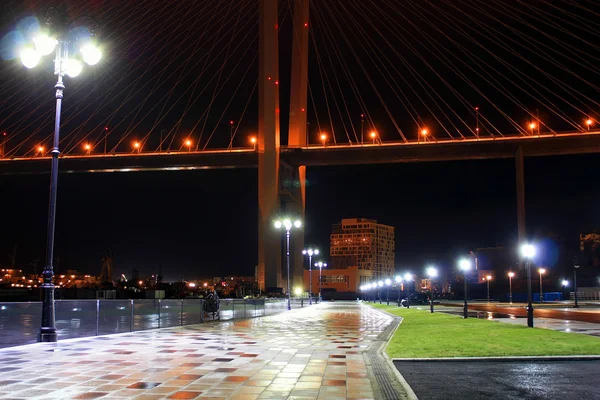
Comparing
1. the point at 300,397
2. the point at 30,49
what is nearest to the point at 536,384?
the point at 300,397

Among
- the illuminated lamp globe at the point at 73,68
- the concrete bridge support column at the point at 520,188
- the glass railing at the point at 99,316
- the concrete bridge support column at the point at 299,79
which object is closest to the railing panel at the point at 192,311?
the glass railing at the point at 99,316

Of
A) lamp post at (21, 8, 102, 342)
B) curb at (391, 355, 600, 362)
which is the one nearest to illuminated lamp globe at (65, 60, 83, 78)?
lamp post at (21, 8, 102, 342)

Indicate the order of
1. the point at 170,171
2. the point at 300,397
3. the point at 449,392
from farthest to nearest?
the point at 170,171, the point at 449,392, the point at 300,397

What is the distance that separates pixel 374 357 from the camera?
1212cm

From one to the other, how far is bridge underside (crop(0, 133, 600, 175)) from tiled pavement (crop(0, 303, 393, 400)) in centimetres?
5288

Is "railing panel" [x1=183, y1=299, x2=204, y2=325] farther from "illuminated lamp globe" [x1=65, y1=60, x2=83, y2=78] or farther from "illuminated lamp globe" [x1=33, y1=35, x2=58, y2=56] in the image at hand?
"illuminated lamp globe" [x1=33, y1=35, x2=58, y2=56]

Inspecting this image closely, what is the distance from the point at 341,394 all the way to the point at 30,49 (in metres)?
12.3

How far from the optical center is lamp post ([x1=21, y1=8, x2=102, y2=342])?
46.9 feet

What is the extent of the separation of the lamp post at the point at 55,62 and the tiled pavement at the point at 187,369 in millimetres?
938

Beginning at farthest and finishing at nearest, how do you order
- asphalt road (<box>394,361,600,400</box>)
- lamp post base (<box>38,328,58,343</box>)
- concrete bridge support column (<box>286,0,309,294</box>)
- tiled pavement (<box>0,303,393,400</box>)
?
concrete bridge support column (<box>286,0,309,294</box>) < lamp post base (<box>38,328,58,343</box>) < asphalt road (<box>394,361,600,400</box>) < tiled pavement (<box>0,303,393,400</box>)

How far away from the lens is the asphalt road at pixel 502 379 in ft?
27.5

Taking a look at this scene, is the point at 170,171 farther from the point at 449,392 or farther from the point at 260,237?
the point at 449,392

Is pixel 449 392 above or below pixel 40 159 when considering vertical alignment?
below

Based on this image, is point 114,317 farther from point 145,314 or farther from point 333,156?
point 333,156
